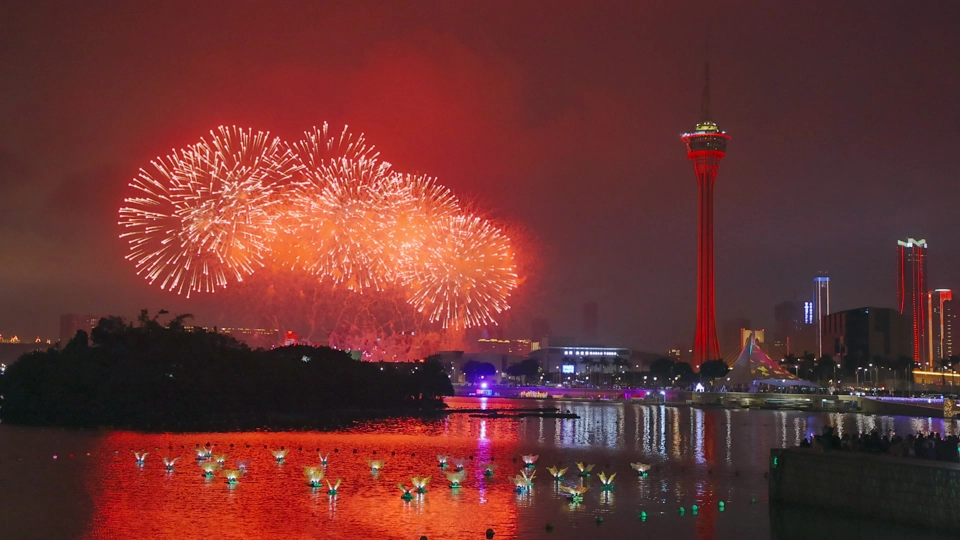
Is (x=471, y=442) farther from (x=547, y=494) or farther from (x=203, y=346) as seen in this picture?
(x=203, y=346)

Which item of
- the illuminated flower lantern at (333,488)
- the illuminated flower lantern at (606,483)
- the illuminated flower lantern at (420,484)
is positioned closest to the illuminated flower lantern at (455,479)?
the illuminated flower lantern at (420,484)

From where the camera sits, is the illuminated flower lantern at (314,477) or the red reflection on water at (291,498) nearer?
the red reflection on water at (291,498)

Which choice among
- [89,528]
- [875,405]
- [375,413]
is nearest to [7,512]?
[89,528]

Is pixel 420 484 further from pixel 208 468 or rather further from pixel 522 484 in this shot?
pixel 208 468

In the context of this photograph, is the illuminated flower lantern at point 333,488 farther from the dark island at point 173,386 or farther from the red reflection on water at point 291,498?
the dark island at point 173,386

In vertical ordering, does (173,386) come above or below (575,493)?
Answer: above

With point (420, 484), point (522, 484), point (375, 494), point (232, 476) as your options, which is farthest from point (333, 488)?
point (522, 484)

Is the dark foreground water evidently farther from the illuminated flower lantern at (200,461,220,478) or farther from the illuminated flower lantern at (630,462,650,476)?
the illuminated flower lantern at (200,461,220,478)
